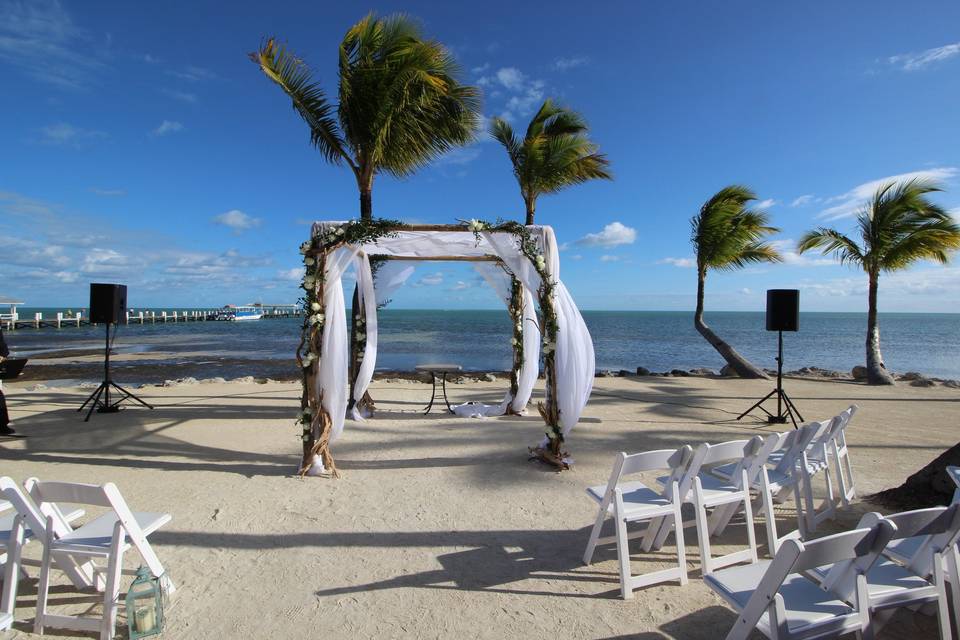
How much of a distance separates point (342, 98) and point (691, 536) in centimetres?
719

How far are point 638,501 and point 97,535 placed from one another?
3076 mm

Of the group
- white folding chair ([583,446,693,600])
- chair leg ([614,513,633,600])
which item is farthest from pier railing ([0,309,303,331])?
chair leg ([614,513,633,600])

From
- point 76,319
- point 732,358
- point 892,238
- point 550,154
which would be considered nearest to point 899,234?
point 892,238

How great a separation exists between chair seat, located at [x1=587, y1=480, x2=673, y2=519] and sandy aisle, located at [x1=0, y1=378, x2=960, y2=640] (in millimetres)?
436

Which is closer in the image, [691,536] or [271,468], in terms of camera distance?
[691,536]

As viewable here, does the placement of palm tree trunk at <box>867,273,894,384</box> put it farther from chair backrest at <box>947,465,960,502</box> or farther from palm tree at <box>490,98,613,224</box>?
chair backrest at <box>947,465,960,502</box>

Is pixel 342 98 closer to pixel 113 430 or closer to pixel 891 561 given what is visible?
pixel 113 430

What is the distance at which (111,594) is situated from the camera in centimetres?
234

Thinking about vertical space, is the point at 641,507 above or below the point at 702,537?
above

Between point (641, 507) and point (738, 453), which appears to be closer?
point (641, 507)

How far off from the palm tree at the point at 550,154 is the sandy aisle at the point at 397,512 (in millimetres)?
4387

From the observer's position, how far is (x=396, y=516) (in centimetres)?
392

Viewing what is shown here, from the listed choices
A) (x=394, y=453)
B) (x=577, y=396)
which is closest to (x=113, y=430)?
(x=394, y=453)

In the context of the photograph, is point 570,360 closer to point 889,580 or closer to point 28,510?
point 889,580
